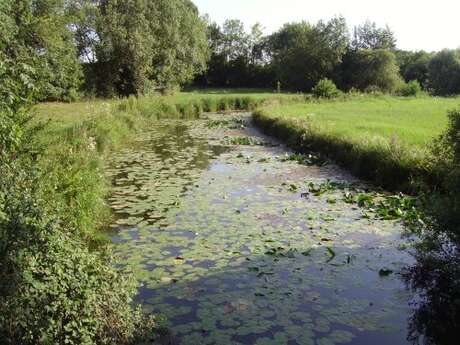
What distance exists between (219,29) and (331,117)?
59718 mm

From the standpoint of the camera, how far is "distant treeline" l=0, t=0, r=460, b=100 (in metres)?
25.2

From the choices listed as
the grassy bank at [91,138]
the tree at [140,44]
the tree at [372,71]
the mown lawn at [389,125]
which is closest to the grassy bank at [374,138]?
the mown lawn at [389,125]

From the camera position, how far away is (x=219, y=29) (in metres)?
78.9

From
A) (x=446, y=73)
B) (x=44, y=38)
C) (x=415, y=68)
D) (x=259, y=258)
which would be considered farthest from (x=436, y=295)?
(x=415, y=68)

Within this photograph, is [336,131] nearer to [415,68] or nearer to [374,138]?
[374,138]

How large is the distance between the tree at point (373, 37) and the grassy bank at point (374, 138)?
42.9 metres

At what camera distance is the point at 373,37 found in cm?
6869

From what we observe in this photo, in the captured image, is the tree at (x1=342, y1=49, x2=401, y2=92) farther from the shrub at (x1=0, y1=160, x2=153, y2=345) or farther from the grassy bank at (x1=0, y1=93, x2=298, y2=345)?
the shrub at (x1=0, y1=160, x2=153, y2=345)

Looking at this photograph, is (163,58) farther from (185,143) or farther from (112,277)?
(112,277)

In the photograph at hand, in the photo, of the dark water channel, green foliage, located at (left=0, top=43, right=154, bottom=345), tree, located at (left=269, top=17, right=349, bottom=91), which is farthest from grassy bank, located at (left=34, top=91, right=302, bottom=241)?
tree, located at (left=269, top=17, right=349, bottom=91)

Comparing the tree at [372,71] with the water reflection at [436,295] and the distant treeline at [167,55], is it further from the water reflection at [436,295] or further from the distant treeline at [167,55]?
the water reflection at [436,295]

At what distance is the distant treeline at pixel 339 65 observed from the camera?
51.7m

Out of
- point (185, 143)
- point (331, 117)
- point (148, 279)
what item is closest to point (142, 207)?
point (148, 279)

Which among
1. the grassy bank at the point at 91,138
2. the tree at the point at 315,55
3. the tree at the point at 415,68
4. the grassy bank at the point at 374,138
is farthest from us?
the tree at the point at 415,68
